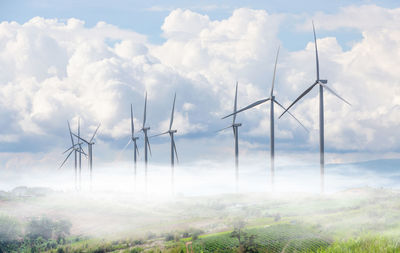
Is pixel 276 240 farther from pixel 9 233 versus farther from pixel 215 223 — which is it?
pixel 9 233

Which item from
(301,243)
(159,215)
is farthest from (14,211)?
(301,243)

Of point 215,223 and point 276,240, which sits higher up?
point 215,223

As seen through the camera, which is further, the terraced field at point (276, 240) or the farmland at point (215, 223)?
the farmland at point (215, 223)

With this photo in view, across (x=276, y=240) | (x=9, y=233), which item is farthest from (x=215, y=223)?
(x=9, y=233)

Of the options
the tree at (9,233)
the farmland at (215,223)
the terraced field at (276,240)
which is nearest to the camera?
the terraced field at (276,240)

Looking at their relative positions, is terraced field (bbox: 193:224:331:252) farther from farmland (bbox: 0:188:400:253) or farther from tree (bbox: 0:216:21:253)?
tree (bbox: 0:216:21:253)

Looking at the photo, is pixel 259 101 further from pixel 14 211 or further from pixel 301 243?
pixel 14 211

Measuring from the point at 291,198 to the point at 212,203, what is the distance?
1366cm

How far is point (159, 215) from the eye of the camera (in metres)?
80.4

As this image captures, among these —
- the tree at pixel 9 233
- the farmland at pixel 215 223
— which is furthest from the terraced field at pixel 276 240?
the tree at pixel 9 233

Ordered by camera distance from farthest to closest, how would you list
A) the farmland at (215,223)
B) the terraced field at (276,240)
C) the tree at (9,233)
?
the tree at (9,233) < the farmland at (215,223) < the terraced field at (276,240)

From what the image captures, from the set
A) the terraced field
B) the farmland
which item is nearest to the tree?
the farmland

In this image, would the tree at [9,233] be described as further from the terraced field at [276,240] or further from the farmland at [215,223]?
the terraced field at [276,240]

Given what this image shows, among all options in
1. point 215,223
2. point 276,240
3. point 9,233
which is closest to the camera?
point 276,240
